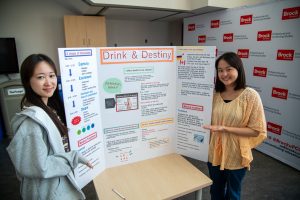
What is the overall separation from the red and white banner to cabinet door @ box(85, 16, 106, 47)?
8.94 ft

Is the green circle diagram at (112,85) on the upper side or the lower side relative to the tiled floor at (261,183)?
upper

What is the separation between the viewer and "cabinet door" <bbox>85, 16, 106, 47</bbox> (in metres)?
4.63

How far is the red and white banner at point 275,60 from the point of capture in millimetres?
2895

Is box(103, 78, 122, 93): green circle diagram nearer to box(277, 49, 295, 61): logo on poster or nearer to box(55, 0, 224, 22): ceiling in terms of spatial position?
box(277, 49, 295, 61): logo on poster

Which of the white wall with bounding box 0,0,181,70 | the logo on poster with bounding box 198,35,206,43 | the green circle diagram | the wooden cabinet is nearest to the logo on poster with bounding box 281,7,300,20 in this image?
the logo on poster with bounding box 198,35,206,43

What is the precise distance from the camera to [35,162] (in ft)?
3.31

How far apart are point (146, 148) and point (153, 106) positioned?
0.36 metres

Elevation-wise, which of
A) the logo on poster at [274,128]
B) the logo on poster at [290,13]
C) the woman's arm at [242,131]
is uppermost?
the logo on poster at [290,13]

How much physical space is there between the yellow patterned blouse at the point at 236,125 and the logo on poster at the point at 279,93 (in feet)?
6.22

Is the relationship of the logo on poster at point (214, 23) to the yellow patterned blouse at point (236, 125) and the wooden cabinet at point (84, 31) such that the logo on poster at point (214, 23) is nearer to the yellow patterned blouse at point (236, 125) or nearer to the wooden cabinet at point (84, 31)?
the wooden cabinet at point (84, 31)

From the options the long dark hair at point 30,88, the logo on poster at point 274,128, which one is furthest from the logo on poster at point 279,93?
the long dark hair at point 30,88

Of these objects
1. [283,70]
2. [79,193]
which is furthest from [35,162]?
[283,70]

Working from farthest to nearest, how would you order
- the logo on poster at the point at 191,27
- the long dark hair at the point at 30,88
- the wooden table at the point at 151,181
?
the logo on poster at the point at 191,27 < the wooden table at the point at 151,181 < the long dark hair at the point at 30,88

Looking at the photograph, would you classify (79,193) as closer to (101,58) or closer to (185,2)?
(101,58)
